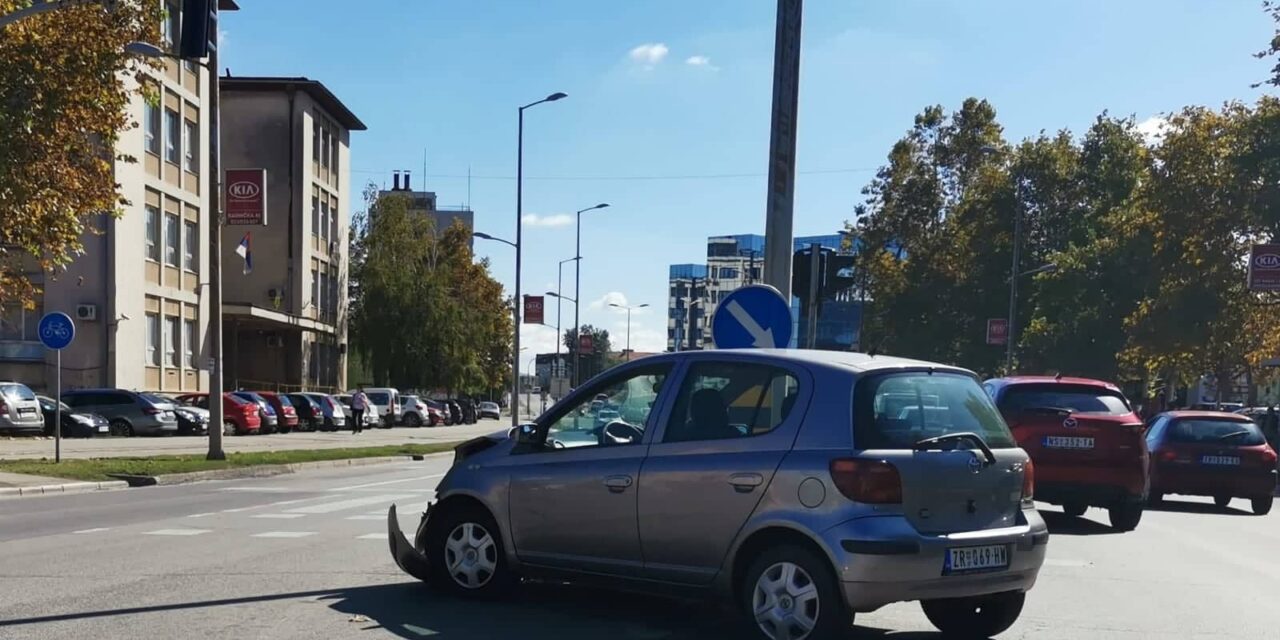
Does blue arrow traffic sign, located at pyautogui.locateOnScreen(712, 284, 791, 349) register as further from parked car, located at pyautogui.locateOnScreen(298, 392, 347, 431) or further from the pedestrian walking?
parked car, located at pyautogui.locateOnScreen(298, 392, 347, 431)

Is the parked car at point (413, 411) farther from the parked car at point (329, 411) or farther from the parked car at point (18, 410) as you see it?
the parked car at point (18, 410)

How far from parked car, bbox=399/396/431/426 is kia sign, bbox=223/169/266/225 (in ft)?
51.9

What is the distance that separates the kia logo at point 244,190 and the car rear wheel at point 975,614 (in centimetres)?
4160

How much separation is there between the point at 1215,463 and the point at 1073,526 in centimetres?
504

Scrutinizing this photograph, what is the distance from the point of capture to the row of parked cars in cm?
3197

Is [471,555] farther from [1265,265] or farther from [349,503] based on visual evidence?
[1265,265]

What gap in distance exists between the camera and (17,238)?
813 inches

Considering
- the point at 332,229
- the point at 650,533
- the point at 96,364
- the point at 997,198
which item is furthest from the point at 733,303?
the point at 332,229

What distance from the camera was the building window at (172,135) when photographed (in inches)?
1756

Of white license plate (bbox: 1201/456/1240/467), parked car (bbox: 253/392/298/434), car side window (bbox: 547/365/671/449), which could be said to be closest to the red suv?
white license plate (bbox: 1201/456/1240/467)

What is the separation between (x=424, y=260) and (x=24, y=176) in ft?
160

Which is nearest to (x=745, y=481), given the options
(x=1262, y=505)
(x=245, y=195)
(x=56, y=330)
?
(x=1262, y=505)

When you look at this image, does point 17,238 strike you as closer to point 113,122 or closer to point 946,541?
point 113,122

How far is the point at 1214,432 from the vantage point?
61.5 feet
